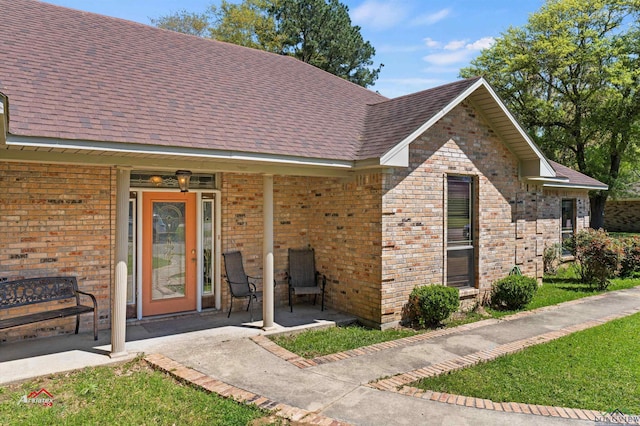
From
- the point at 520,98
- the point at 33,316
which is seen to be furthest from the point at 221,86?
the point at 520,98

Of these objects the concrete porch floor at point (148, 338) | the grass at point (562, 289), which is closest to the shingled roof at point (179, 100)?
the concrete porch floor at point (148, 338)

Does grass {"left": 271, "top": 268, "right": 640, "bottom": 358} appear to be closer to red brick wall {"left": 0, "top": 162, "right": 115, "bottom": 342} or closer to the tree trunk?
red brick wall {"left": 0, "top": 162, "right": 115, "bottom": 342}

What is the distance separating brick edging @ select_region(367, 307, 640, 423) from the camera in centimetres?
446

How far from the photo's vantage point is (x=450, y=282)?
8.75 m

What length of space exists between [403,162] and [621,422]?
183 inches

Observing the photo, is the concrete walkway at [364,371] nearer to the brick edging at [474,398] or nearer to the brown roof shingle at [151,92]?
the brick edging at [474,398]

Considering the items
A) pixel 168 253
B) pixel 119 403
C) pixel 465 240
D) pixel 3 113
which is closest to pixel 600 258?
pixel 465 240

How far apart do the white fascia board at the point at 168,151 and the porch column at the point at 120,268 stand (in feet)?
1.83

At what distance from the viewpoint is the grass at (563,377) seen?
484cm

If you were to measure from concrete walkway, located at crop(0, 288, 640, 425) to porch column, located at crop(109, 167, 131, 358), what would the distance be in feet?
1.26

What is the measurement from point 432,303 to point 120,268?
526cm

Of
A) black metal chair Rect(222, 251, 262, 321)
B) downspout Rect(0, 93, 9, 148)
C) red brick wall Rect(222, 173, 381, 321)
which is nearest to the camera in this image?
Result: downspout Rect(0, 93, 9, 148)

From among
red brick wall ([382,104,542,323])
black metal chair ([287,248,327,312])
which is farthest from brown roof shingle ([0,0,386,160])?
Answer: black metal chair ([287,248,327,312])

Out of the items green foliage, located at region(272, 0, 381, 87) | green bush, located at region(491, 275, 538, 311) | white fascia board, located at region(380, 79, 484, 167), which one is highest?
green foliage, located at region(272, 0, 381, 87)
